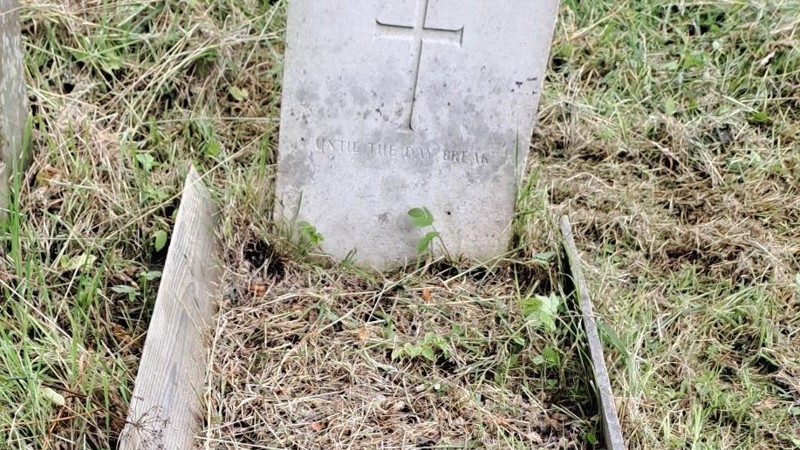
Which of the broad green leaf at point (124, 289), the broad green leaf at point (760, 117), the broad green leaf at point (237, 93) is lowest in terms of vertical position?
the broad green leaf at point (124, 289)

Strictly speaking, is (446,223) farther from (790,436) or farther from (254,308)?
(790,436)

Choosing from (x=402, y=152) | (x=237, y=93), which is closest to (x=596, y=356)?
(x=402, y=152)

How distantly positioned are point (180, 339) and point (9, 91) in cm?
95

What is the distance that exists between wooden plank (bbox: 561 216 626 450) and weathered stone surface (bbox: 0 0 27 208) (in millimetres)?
1605

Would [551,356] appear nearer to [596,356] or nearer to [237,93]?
[596,356]

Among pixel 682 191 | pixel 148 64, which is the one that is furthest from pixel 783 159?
pixel 148 64

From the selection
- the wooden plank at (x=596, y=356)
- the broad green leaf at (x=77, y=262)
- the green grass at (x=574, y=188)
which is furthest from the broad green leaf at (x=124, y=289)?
the wooden plank at (x=596, y=356)

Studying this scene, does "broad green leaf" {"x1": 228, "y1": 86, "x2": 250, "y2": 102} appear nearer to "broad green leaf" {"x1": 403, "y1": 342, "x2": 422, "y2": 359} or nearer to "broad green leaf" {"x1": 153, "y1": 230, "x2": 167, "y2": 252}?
"broad green leaf" {"x1": 153, "y1": 230, "x2": 167, "y2": 252}

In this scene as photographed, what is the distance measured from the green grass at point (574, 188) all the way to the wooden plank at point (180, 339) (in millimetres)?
135

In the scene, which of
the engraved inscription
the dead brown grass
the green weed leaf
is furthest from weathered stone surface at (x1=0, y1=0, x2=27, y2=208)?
the green weed leaf

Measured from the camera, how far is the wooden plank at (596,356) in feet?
6.34

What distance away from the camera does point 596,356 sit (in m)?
2.09

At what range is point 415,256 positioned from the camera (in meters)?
2.55

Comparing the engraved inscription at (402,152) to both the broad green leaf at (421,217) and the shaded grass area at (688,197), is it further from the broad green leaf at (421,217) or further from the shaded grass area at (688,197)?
the shaded grass area at (688,197)
